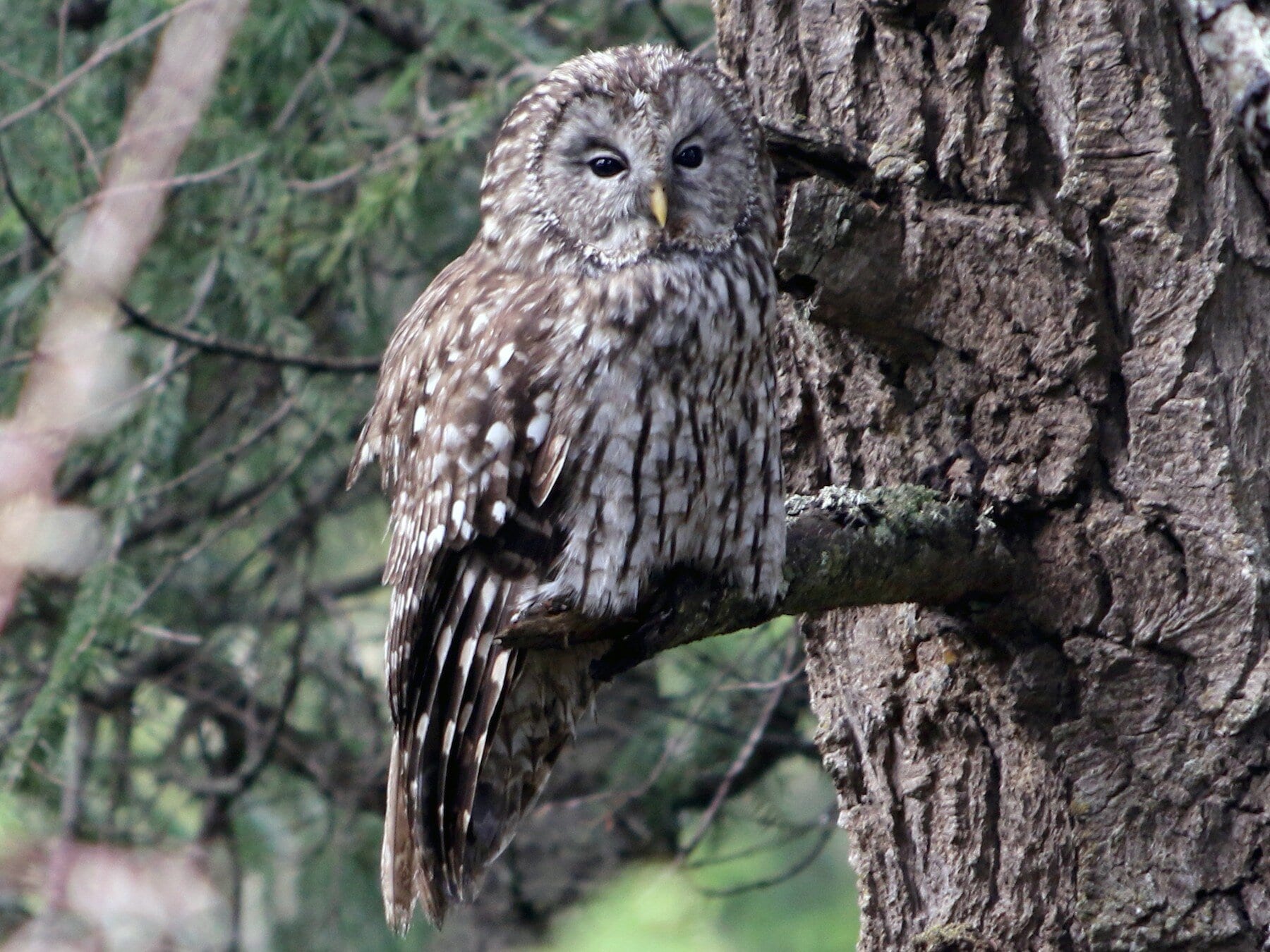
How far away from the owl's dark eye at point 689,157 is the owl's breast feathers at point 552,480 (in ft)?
0.58

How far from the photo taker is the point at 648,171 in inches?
89.4

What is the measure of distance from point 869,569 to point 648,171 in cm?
79

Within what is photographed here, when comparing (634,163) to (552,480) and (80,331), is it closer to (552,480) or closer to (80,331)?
(552,480)

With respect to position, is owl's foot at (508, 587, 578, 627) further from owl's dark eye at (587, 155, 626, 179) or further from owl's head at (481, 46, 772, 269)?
owl's dark eye at (587, 155, 626, 179)

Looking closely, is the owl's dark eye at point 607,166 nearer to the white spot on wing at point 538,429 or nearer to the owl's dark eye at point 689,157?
the owl's dark eye at point 689,157

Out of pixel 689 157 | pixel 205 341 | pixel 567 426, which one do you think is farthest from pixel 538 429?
pixel 205 341

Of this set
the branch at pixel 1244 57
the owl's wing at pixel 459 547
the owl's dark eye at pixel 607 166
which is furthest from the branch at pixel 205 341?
the branch at pixel 1244 57

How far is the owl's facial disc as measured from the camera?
7.43 ft

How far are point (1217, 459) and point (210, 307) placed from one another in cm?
265

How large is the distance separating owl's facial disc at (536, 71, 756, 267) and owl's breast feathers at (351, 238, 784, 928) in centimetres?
8

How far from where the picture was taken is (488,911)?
438 cm

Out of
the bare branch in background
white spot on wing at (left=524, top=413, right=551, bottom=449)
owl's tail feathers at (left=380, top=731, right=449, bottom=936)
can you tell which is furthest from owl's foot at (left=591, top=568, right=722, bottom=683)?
the bare branch in background

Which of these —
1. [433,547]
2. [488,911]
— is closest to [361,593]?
[488,911]

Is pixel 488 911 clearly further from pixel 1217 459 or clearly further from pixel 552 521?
pixel 1217 459
